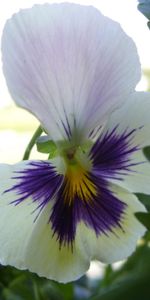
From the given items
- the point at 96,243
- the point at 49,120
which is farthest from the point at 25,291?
→ the point at 49,120

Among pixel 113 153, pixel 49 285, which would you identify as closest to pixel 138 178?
pixel 113 153

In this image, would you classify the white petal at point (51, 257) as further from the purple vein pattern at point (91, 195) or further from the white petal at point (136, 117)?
the white petal at point (136, 117)

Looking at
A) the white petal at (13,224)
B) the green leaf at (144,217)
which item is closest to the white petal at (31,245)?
the white petal at (13,224)

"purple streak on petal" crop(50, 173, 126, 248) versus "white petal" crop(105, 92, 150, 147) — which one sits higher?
"white petal" crop(105, 92, 150, 147)

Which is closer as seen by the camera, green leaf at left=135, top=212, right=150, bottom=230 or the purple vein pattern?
green leaf at left=135, top=212, right=150, bottom=230

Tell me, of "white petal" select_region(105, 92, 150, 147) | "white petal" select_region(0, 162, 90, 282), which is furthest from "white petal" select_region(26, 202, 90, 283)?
"white petal" select_region(105, 92, 150, 147)

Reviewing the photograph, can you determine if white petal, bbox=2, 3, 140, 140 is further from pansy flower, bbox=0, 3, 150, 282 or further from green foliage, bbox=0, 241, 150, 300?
green foliage, bbox=0, 241, 150, 300

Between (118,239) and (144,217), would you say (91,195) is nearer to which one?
(118,239)

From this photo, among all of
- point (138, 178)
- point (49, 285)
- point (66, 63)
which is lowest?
point (49, 285)
